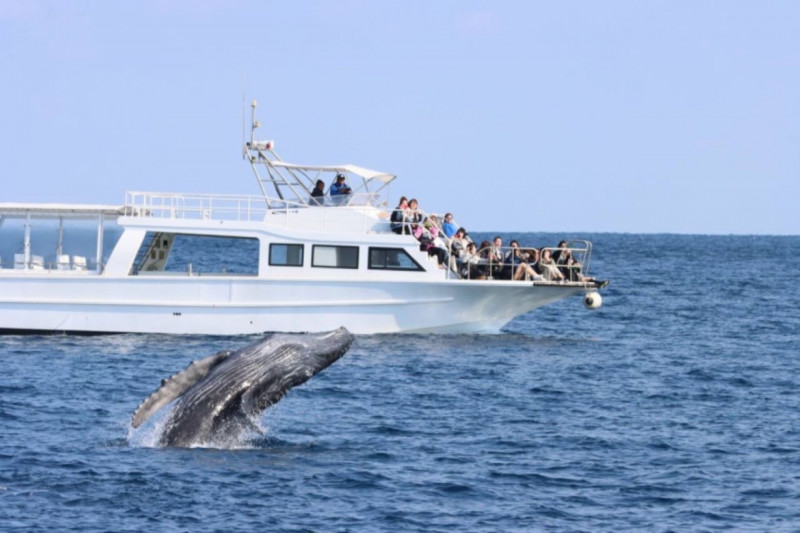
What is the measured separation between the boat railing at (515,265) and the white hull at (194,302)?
34cm

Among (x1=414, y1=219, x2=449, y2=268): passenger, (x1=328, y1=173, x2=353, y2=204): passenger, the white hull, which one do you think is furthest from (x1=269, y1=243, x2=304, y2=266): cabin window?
(x1=414, y1=219, x2=449, y2=268): passenger

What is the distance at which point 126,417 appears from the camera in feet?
72.0

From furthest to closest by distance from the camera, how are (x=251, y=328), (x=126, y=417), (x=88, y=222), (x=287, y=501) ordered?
1. (x=88, y=222)
2. (x=251, y=328)
3. (x=126, y=417)
4. (x=287, y=501)

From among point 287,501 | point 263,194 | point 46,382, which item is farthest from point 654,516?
point 263,194

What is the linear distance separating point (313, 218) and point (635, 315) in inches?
711

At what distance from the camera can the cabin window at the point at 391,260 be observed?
3070 centimetres

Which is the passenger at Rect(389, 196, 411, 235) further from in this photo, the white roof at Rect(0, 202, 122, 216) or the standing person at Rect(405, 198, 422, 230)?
the white roof at Rect(0, 202, 122, 216)

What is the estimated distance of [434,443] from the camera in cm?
2033

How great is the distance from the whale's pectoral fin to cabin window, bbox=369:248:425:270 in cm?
1548

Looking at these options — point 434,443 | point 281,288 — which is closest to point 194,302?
point 281,288

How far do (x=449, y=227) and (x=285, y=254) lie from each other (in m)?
4.20

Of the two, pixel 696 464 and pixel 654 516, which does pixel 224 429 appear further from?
pixel 696 464

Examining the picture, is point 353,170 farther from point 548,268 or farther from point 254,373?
point 254,373

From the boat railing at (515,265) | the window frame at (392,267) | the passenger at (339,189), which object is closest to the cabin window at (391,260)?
the window frame at (392,267)
